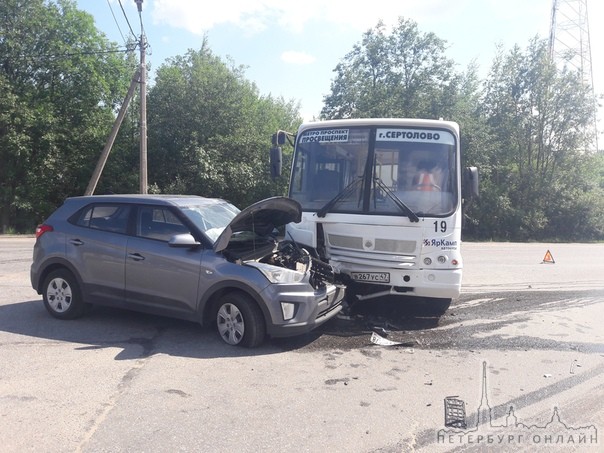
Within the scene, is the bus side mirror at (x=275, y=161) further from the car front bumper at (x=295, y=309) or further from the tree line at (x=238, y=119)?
the tree line at (x=238, y=119)

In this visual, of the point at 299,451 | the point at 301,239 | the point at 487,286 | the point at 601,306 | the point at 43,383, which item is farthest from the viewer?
the point at 487,286

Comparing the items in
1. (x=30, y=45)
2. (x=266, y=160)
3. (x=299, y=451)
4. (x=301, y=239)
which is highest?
(x=30, y=45)

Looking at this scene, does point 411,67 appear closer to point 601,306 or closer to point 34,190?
point 34,190

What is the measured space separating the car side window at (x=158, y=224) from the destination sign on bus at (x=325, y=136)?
2629 mm

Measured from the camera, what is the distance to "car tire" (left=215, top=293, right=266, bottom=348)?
5531mm

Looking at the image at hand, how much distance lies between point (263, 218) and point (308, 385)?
2.52 metres

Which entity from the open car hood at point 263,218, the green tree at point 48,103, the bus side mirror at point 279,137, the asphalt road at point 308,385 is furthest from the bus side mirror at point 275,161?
the green tree at point 48,103

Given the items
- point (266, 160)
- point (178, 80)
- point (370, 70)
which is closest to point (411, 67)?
point (370, 70)

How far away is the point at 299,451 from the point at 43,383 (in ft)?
8.40

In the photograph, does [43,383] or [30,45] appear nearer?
[43,383]

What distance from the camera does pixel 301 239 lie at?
7.32 meters

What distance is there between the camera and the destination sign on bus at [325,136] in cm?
746

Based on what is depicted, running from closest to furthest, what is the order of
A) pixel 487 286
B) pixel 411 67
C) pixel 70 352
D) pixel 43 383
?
pixel 43 383
pixel 70 352
pixel 487 286
pixel 411 67

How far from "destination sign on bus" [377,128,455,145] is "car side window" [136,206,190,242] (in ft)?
10.3
